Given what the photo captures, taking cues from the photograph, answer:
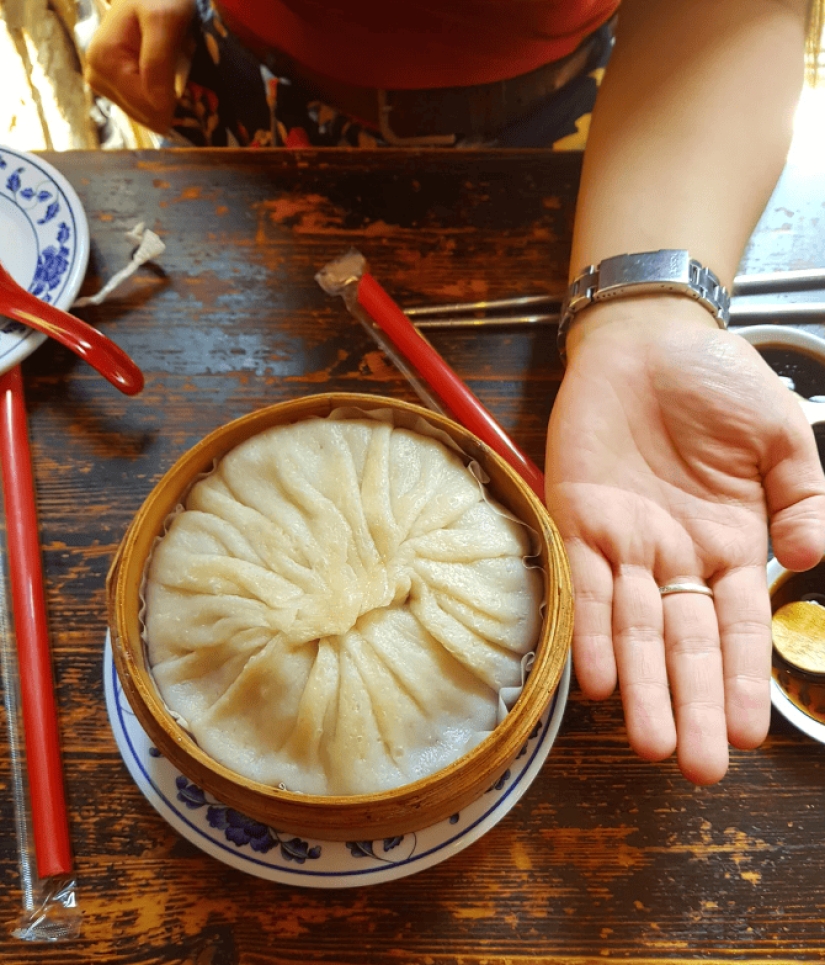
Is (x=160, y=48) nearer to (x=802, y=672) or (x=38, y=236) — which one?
(x=38, y=236)

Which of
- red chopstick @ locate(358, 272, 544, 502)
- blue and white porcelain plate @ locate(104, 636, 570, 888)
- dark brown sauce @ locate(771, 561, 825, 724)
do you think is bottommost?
blue and white porcelain plate @ locate(104, 636, 570, 888)

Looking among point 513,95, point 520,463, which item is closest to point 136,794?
point 520,463

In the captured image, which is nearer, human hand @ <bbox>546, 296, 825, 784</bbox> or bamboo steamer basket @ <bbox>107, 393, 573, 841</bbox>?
bamboo steamer basket @ <bbox>107, 393, 573, 841</bbox>

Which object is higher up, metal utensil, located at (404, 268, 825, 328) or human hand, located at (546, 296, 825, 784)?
metal utensil, located at (404, 268, 825, 328)

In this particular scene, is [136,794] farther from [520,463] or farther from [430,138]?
[430,138]

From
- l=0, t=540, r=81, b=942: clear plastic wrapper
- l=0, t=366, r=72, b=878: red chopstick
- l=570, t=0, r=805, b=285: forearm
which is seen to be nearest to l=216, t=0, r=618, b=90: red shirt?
l=570, t=0, r=805, b=285: forearm

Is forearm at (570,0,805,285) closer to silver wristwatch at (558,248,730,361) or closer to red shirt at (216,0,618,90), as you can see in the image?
silver wristwatch at (558,248,730,361)

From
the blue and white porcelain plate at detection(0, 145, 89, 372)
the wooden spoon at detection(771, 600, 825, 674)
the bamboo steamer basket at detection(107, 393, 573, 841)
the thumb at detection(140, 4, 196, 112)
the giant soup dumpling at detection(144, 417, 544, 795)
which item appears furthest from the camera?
the thumb at detection(140, 4, 196, 112)

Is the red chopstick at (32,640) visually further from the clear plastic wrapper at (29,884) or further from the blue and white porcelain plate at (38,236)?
the blue and white porcelain plate at (38,236)

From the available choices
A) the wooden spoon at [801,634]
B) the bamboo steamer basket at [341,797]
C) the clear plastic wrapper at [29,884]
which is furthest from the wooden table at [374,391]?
the bamboo steamer basket at [341,797]
